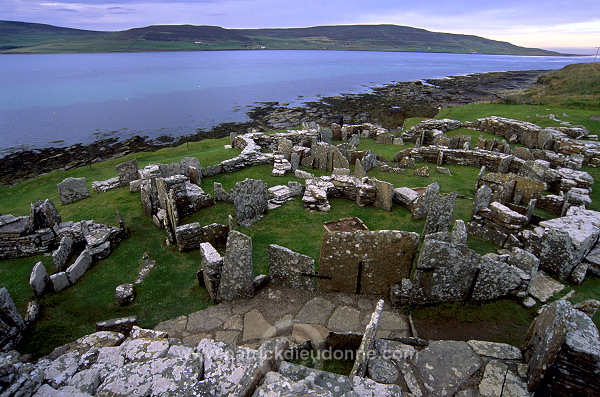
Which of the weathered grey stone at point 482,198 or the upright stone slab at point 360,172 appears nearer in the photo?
the weathered grey stone at point 482,198

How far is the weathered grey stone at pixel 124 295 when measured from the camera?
8.51 meters

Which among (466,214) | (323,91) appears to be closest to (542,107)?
(466,214)

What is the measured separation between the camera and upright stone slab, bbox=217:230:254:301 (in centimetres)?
782

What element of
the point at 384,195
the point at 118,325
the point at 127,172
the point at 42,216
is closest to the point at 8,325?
the point at 118,325

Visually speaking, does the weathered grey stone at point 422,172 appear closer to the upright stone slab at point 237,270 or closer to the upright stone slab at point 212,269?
the upright stone slab at point 237,270

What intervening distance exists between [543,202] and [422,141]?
40.5 ft

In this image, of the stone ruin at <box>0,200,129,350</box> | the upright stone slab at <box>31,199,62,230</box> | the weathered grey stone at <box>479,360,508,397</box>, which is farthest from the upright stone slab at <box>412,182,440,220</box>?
the upright stone slab at <box>31,199,62,230</box>

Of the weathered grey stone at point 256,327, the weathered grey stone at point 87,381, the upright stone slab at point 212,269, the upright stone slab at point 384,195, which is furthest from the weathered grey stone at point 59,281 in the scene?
the upright stone slab at point 384,195

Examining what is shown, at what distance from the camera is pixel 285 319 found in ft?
25.2

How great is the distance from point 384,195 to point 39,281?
1196 centimetres

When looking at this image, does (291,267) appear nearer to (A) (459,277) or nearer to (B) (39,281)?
(A) (459,277)

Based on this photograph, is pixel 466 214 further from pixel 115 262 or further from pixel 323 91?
pixel 323 91

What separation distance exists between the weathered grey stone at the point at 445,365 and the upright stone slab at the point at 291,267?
3264 millimetres

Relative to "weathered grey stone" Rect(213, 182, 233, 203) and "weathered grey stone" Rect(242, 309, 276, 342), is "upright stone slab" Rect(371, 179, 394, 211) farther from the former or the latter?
"weathered grey stone" Rect(242, 309, 276, 342)
